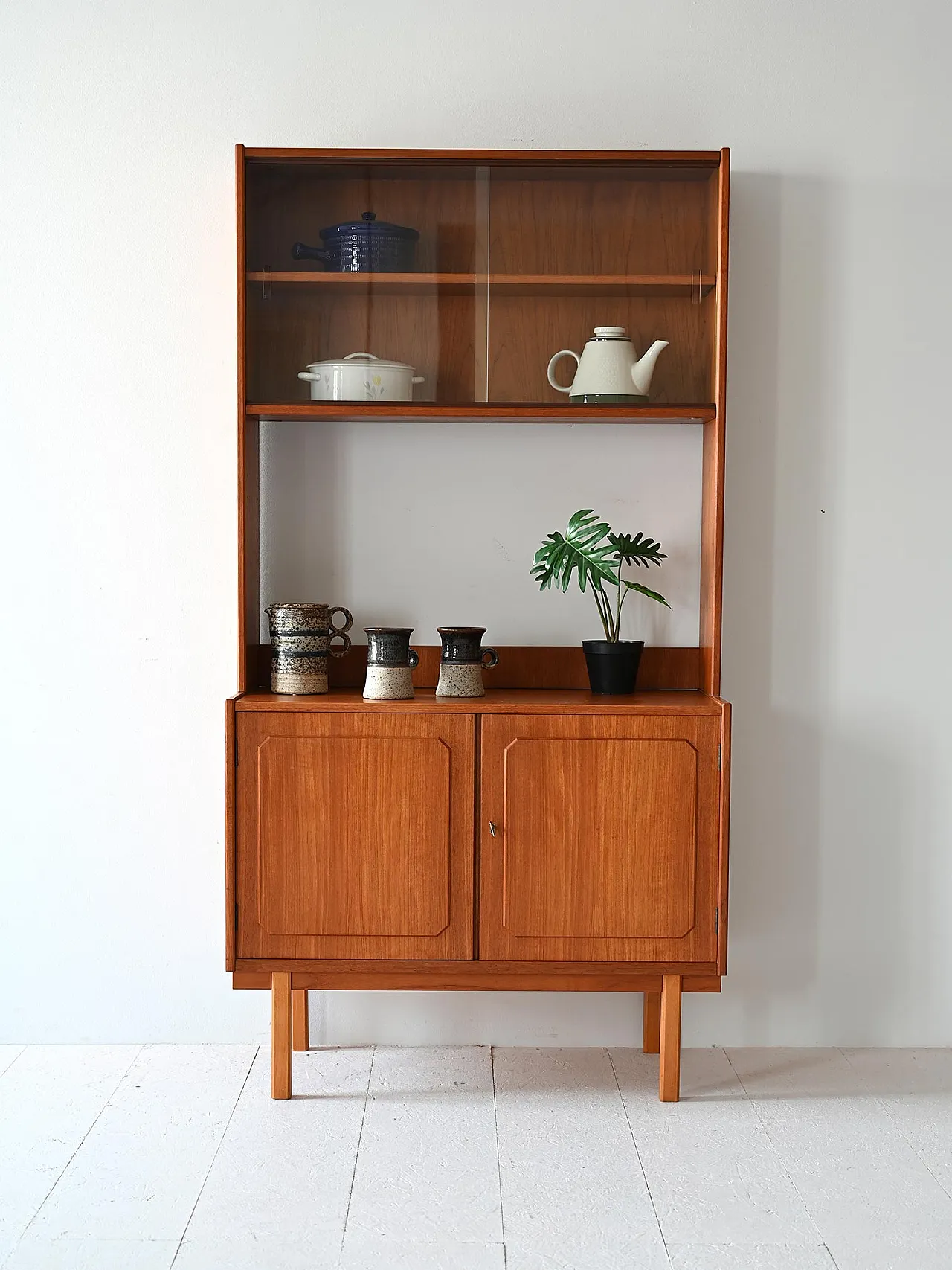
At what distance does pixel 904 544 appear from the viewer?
8.60ft

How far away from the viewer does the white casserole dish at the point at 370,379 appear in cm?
238

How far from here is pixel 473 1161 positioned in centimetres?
212

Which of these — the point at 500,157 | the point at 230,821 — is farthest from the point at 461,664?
the point at 500,157

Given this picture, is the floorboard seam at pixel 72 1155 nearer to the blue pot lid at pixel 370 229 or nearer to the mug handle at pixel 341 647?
the mug handle at pixel 341 647

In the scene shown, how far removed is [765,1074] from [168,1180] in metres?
1.24

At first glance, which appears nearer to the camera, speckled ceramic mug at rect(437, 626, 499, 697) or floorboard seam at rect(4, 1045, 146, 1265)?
floorboard seam at rect(4, 1045, 146, 1265)

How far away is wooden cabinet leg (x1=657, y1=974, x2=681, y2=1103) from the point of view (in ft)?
7.75

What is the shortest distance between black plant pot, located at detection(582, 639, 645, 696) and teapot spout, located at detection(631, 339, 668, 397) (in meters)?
0.52

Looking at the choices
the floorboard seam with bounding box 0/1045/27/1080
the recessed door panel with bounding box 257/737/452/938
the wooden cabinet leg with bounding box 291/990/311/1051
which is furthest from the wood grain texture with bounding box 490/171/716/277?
the floorboard seam with bounding box 0/1045/27/1080

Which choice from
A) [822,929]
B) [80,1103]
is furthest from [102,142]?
[822,929]

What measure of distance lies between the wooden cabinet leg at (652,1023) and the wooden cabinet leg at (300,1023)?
0.75 metres

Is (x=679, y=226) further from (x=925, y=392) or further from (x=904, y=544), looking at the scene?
(x=904, y=544)

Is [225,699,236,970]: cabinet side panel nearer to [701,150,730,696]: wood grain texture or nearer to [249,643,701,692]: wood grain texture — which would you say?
[249,643,701,692]: wood grain texture

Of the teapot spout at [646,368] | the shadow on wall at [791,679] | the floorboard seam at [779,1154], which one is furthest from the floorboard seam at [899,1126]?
the teapot spout at [646,368]
